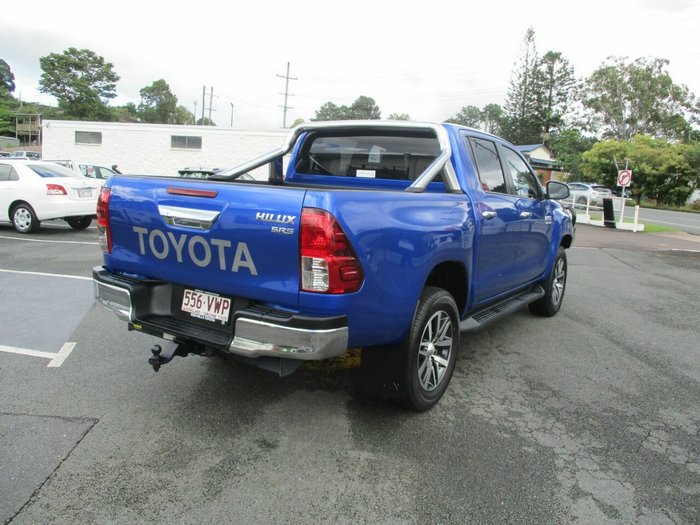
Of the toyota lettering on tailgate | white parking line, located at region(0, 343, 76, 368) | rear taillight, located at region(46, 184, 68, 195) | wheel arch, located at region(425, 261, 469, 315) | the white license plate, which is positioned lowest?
white parking line, located at region(0, 343, 76, 368)

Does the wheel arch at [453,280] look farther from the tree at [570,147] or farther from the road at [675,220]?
the tree at [570,147]

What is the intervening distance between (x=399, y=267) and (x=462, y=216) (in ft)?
2.93

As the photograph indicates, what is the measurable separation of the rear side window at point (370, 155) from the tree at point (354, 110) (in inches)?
4030

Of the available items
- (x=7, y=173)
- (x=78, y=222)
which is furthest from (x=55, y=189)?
(x=78, y=222)

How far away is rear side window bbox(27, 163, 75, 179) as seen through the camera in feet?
35.7

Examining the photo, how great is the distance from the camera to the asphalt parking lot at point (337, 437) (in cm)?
248

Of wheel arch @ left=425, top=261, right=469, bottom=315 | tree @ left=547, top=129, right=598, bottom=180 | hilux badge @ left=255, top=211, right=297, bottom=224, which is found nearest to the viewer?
hilux badge @ left=255, top=211, right=297, bottom=224

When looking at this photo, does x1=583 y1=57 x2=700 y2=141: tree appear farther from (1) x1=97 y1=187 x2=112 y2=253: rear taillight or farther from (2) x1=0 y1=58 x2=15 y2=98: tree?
(2) x1=0 y1=58 x2=15 y2=98: tree

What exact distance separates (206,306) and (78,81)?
64.6 m

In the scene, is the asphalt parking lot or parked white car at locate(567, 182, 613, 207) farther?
parked white car at locate(567, 182, 613, 207)

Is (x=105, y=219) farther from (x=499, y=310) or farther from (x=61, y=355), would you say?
(x=499, y=310)

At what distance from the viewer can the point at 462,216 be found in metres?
3.55

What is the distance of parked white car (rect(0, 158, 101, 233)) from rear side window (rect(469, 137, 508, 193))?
9421 mm

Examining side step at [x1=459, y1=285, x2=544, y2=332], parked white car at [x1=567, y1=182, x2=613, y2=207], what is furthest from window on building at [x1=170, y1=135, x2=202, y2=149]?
side step at [x1=459, y1=285, x2=544, y2=332]
